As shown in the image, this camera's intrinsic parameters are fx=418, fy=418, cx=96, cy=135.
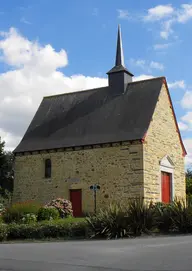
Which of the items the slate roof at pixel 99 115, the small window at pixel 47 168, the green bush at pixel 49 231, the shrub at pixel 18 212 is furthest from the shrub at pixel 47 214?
the small window at pixel 47 168

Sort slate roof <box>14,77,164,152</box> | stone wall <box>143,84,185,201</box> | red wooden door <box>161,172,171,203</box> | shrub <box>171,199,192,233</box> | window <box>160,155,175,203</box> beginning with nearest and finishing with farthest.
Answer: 1. shrub <box>171,199,192,233</box>
2. stone wall <box>143,84,185,201</box>
3. slate roof <box>14,77,164,152</box>
4. window <box>160,155,175,203</box>
5. red wooden door <box>161,172,171,203</box>

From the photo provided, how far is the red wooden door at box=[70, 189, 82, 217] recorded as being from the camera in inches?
1028

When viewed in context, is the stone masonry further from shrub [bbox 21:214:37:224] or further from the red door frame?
shrub [bbox 21:214:37:224]

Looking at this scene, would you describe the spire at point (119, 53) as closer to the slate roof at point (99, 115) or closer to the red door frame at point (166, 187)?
the slate roof at point (99, 115)

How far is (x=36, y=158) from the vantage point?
1106 inches

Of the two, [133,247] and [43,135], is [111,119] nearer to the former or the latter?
[43,135]

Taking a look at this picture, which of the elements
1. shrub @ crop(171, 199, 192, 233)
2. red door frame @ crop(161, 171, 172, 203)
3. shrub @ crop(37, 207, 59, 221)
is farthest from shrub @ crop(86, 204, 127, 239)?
red door frame @ crop(161, 171, 172, 203)

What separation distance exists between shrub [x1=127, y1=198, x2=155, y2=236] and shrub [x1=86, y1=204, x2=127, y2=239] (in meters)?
0.25

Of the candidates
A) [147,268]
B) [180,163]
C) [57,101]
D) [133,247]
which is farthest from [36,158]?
[147,268]

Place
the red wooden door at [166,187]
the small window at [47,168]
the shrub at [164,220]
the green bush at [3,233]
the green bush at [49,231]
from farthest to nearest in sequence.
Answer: the small window at [47,168] → the red wooden door at [166,187] → the green bush at [3,233] → the green bush at [49,231] → the shrub at [164,220]

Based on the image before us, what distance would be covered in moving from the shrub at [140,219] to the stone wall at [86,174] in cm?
894

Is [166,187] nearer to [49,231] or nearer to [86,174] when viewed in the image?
[86,174]

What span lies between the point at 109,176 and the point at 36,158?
5668 mm

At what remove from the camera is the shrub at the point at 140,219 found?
48.1 ft
